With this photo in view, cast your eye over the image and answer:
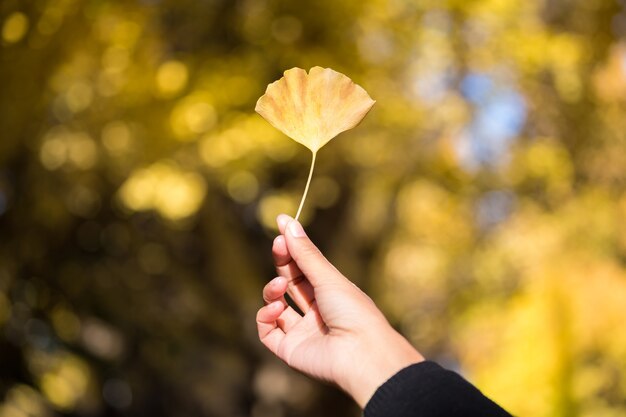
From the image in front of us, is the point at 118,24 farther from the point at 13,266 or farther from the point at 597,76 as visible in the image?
the point at 597,76

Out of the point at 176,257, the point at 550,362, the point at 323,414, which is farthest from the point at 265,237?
the point at 550,362

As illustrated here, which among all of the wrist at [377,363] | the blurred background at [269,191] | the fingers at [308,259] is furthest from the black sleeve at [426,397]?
the blurred background at [269,191]

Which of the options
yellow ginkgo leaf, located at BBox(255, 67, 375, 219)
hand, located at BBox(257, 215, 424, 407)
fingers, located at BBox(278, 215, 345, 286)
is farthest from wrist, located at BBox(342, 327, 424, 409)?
yellow ginkgo leaf, located at BBox(255, 67, 375, 219)

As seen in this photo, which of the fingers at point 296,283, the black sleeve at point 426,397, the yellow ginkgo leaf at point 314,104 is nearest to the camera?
the black sleeve at point 426,397

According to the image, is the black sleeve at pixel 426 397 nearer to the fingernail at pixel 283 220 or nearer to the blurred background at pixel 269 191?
the fingernail at pixel 283 220

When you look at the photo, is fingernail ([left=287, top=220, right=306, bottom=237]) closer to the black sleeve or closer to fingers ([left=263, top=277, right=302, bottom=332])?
fingers ([left=263, top=277, right=302, bottom=332])

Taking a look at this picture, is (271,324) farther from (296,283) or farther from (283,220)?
(283,220)
